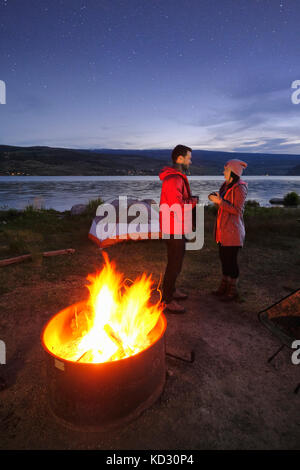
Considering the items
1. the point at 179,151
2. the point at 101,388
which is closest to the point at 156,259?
the point at 179,151

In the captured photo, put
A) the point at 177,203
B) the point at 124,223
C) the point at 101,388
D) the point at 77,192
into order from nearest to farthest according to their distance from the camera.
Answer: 1. the point at 101,388
2. the point at 177,203
3. the point at 124,223
4. the point at 77,192

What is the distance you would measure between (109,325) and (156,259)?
15.6ft

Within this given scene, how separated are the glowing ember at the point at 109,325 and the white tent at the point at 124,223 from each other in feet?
16.3

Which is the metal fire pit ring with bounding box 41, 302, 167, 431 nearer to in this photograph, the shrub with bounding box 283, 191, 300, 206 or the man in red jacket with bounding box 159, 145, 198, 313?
the man in red jacket with bounding box 159, 145, 198, 313

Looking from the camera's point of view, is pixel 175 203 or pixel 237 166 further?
pixel 237 166

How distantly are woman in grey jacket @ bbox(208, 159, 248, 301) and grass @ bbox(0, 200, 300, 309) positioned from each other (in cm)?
110

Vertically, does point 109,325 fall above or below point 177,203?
below

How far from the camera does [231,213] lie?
433 cm

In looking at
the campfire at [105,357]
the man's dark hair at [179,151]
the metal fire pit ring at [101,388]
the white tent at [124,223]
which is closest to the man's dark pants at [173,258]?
the campfire at [105,357]

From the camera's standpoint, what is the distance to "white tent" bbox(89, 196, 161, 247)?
328 inches

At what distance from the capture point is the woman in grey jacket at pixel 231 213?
13.8 ft

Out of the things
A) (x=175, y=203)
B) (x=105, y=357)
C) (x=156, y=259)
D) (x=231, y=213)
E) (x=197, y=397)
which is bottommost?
(x=197, y=397)

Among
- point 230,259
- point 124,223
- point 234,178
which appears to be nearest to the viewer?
point 234,178

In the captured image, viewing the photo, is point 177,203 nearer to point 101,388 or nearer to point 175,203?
point 175,203
